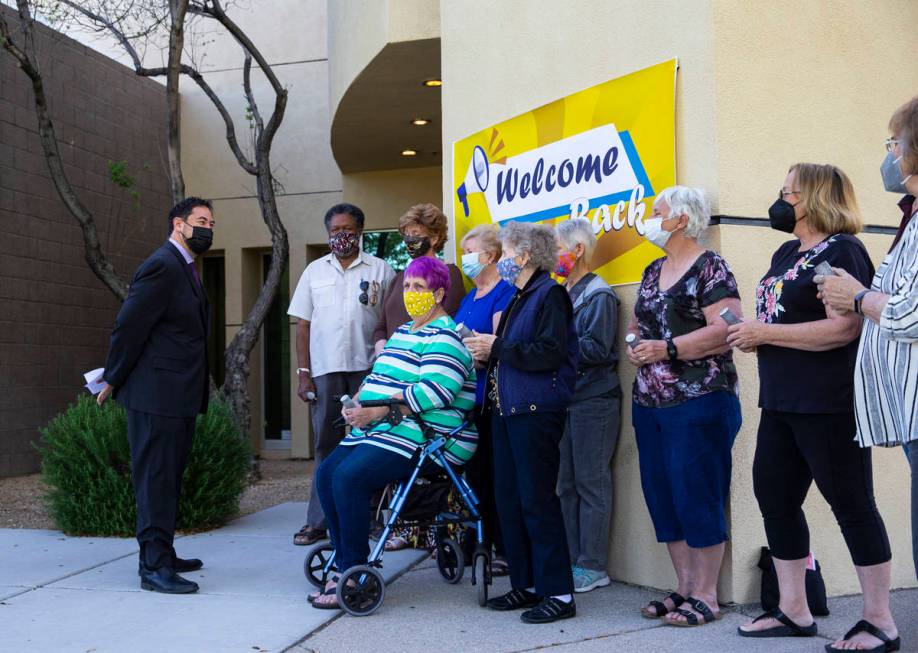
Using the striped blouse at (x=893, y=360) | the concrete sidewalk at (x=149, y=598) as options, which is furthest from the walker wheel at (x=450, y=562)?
the striped blouse at (x=893, y=360)

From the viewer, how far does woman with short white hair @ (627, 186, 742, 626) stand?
4348 millimetres

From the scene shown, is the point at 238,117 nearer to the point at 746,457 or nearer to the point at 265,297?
the point at 265,297

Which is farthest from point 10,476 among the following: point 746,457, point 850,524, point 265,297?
point 850,524

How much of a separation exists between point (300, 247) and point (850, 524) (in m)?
10.0

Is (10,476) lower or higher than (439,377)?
lower

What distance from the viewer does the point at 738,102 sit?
486 centimetres

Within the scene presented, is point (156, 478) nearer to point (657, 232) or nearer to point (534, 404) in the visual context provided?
point (534, 404)

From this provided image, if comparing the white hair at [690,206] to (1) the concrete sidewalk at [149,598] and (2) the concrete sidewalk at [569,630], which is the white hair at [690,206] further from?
(1) the concrete sidewalk at [149,598]

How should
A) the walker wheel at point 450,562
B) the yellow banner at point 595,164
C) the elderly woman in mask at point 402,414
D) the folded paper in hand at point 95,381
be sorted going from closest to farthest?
the elderly woman in mask at point 402,414 < the yellow banner at point 595,164 < the walker wheel at point 450,562 < the folded paper in hand at point 95,381

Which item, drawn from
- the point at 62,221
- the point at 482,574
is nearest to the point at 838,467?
the point at 482,574

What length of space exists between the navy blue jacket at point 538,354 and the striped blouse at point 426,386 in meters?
0.28

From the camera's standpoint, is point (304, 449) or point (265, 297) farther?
point (304, 449)

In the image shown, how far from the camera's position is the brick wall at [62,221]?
10.9 metres


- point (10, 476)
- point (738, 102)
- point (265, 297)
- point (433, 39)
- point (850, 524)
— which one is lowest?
point (10, 476)
